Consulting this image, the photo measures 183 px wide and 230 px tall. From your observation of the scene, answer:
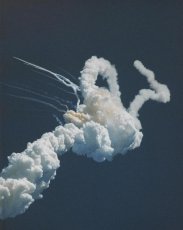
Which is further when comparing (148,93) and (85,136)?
(148,93)

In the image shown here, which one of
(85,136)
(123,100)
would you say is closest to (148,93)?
(123,100)

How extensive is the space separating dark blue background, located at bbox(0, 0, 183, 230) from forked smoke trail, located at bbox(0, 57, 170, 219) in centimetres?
5

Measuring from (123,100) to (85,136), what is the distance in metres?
0.39

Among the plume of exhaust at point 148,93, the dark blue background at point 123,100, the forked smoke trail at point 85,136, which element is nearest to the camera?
the forked smoke trail at point 85,136

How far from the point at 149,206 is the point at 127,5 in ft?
4.66

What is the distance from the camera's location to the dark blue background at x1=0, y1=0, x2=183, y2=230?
121 inches

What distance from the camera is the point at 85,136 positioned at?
308cm

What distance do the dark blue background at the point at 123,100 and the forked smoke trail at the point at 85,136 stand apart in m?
0.05

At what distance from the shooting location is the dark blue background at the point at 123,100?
3076mm

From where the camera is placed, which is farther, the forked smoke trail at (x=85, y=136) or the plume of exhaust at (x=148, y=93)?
the plume of exhaust at (x=148, y=93)

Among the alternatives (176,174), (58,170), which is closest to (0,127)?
(58,170)

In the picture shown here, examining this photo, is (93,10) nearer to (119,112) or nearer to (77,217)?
(119,112)

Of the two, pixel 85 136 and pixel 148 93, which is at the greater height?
pixel 148 93

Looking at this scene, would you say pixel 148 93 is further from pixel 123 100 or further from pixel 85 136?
pixel 85 136
